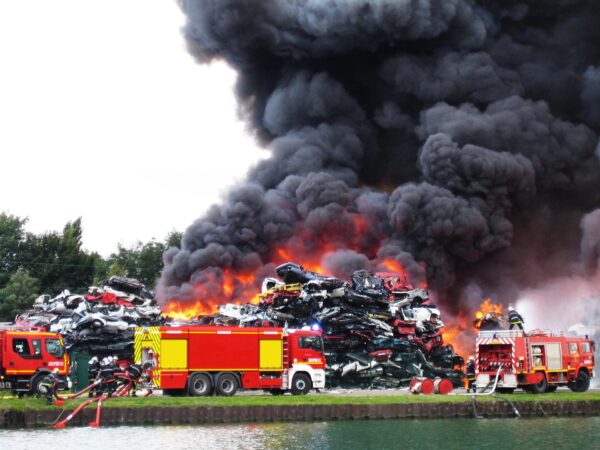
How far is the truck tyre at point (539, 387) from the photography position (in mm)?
39312

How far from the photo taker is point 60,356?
40.2 metres

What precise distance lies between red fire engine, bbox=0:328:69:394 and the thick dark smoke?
81.1 feet

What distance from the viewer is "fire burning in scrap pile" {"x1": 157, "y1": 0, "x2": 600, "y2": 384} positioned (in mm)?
65500

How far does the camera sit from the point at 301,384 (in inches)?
1576

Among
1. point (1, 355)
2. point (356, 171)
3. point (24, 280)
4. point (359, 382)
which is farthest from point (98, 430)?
point (24, 280)

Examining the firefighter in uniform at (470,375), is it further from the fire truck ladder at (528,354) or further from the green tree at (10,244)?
the green tree at (10,244)

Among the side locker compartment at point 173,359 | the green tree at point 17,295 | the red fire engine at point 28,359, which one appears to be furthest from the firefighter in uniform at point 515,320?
the green tree at point 17,295

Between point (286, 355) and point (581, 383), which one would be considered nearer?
point (286, 355)

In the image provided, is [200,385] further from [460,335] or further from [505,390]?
[460,335]

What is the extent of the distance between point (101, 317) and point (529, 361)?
21488mm

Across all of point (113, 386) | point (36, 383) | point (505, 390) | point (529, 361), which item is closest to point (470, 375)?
point (505, 390)

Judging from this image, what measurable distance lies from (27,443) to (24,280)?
63865 millimetres

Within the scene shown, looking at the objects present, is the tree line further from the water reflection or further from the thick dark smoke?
the water reflection

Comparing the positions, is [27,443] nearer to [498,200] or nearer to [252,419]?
[252,419]
